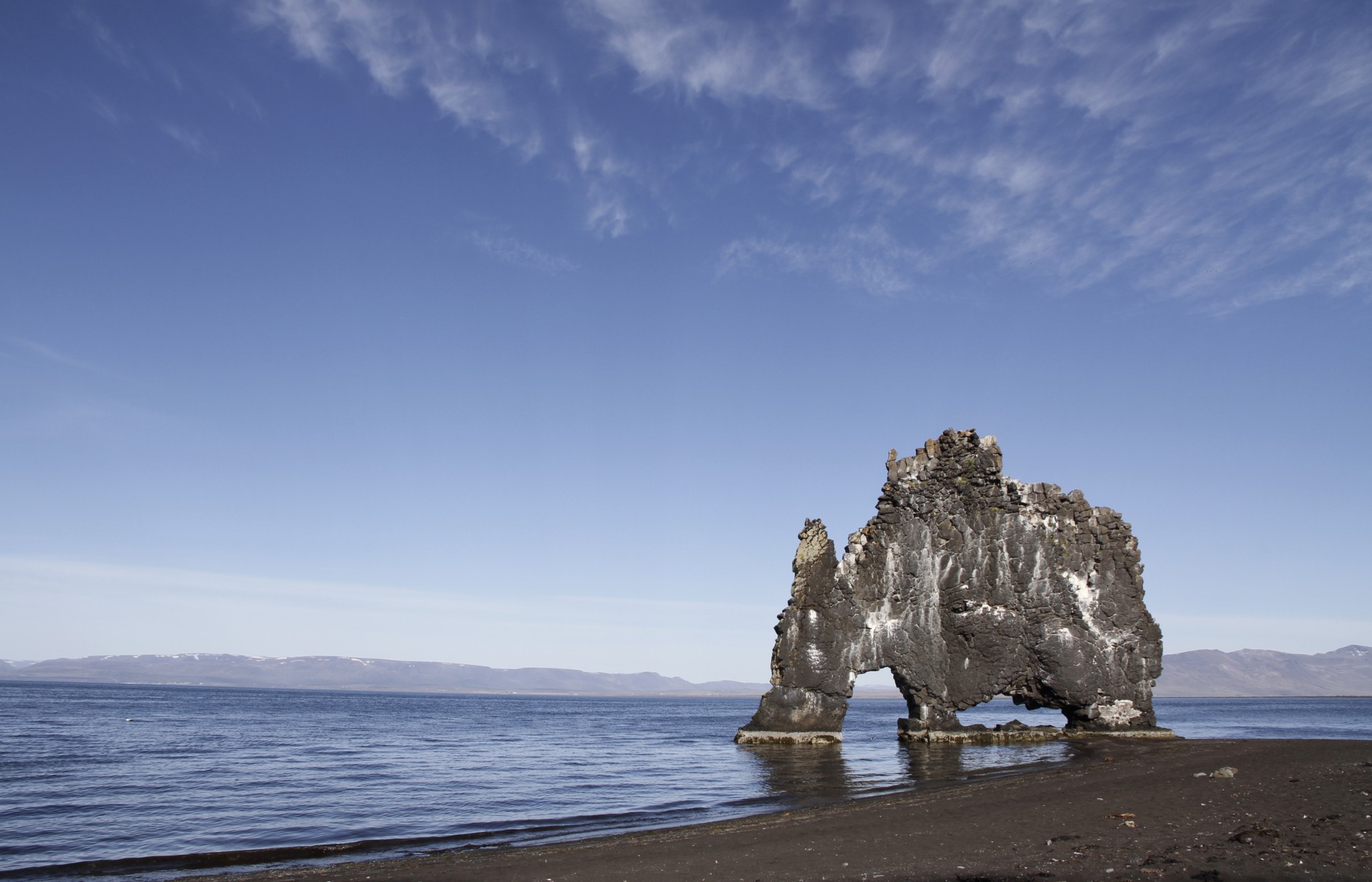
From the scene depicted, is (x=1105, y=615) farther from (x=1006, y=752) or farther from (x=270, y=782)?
(x=270, y=782)

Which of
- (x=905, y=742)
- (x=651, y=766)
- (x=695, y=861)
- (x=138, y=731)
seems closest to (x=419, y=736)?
(x=138, y=731)

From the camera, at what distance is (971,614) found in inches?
1825

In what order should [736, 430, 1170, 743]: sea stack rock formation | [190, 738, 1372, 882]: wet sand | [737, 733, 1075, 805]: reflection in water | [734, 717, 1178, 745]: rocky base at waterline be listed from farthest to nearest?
[736, 430, 1170, 743]: sea stack rock formation < [734, 717, 1178, 745]: rocky base at waterline < [737, 733, 1075, 805]: reflection in water < [190, 738, 1372, 882]: wet sand

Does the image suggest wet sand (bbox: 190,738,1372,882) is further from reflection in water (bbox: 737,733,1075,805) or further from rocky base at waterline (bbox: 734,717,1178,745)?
rocky base at waterline (bbox: 734,717,1178,745)

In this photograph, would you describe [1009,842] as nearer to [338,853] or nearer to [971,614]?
[338,853]

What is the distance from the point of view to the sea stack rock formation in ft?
151

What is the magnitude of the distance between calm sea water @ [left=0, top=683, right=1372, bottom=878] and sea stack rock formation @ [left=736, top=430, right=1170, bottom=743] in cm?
395

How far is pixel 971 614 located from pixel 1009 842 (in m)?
32.3

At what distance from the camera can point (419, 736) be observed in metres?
59.2

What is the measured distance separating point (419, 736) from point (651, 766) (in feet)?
90.0

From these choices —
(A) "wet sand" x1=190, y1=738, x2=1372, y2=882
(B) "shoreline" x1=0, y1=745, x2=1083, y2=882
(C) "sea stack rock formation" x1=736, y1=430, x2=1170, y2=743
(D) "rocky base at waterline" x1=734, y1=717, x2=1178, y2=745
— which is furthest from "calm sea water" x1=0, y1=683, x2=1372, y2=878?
(C) "sea stack rock formation" x1=736, y1=430, x2=1170, y2=743

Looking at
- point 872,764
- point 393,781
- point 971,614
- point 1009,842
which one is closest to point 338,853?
point 1009,842

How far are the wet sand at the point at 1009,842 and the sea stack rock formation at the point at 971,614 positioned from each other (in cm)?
2216

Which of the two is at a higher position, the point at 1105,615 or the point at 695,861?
the point at 1105,615
